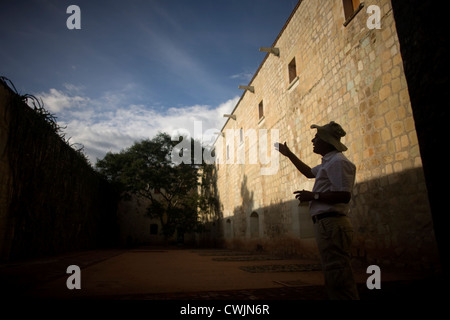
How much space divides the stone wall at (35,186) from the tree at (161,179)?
246 inches

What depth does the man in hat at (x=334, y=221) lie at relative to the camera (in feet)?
5.79

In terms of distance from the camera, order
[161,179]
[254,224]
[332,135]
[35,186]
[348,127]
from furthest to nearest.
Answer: [161,179]
[254,224]
[35,186]
[348,127]
[332,135]

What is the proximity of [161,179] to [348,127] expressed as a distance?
1424 cm

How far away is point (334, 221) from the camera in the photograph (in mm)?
1890

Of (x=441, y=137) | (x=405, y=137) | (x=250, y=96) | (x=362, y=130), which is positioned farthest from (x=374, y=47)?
(x=250, y=96)

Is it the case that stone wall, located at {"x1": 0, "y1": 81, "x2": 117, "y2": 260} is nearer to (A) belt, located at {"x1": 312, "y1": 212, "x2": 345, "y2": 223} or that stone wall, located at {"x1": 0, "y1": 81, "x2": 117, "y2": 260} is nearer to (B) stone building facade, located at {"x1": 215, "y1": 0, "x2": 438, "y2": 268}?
(A) belt, located at {"x1": 312, "y1": 212, "x2": 345, "y2": 223}

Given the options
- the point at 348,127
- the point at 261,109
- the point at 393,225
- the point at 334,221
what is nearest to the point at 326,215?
the point at 334,221

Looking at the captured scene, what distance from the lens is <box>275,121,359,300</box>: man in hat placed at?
1766 mm

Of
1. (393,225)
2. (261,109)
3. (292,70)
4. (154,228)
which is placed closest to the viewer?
(393,225)

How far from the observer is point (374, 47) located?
5.18m

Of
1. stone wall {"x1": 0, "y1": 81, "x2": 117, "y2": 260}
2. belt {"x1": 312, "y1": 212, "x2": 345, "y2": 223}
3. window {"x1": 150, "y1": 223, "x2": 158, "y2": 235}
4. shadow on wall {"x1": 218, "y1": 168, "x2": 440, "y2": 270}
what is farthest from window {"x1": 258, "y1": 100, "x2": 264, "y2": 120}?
window {"x1": 150, "y1": 223, "x2": 158, "y2": 235}

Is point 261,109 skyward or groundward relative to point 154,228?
skyward

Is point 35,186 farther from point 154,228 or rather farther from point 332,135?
point 154,228

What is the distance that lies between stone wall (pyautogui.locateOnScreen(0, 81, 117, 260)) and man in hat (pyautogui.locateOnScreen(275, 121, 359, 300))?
6748mm
